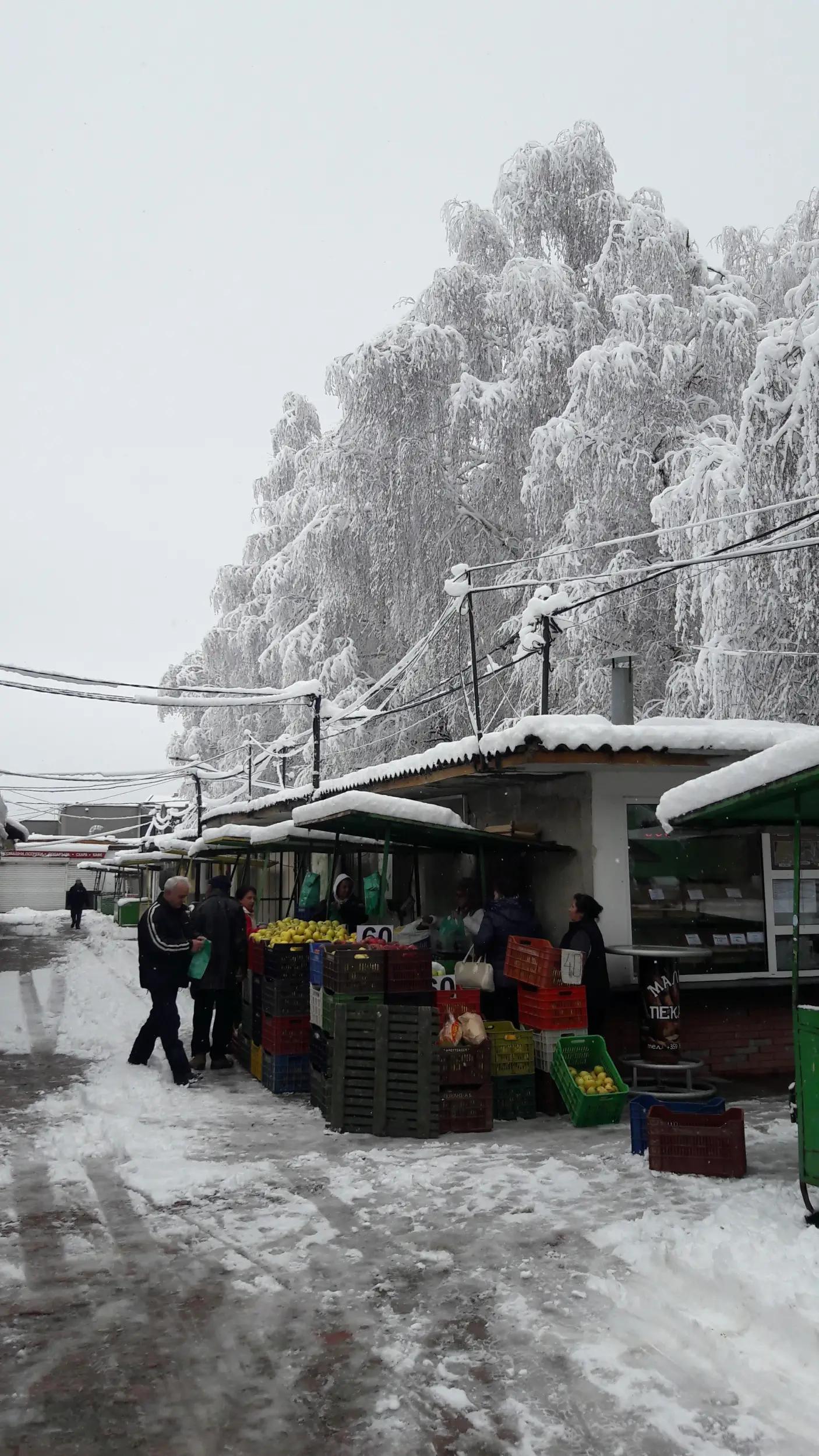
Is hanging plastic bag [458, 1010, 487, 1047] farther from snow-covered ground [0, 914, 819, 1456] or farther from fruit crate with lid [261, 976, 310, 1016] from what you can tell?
fruit crate with lid [261, 976, 310, 1016]

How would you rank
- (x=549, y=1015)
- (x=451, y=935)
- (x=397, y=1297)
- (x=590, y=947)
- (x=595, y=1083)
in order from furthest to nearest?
(x=451, y=935) → (x=590, y=947) → (x=549, y=1015) → (x=595, y=1083) → (x=397, y=1297)

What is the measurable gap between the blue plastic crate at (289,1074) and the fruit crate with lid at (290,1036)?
5 cm

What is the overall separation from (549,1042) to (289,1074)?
237 centimetres

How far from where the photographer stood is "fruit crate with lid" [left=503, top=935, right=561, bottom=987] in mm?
9031

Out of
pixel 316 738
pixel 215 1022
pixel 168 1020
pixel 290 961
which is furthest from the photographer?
pixel 316 738

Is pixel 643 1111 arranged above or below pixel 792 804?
below

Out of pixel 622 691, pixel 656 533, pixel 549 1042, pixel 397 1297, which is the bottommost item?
pixel 397 1297

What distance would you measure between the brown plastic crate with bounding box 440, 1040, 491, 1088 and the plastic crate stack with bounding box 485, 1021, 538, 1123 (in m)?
0.42

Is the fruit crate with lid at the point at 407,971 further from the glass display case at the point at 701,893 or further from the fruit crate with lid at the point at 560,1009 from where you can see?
the glass display case at the point at 701,893

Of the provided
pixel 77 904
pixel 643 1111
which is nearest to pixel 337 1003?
pixel 643 1111

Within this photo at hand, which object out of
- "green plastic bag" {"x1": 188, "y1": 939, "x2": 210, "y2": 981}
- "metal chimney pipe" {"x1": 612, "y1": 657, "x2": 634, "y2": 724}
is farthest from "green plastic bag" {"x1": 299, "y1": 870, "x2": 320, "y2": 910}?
"metal chimney pipe" {"x1": 612, "y1": 657, "x2": 634, "y2": 724}

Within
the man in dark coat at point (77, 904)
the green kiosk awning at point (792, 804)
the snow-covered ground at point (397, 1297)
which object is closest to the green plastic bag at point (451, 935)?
the snow-covered ground at point (397, 1297)

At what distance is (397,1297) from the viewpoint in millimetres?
5070

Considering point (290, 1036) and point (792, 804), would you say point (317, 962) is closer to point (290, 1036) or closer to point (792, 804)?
point (290, 1036)
